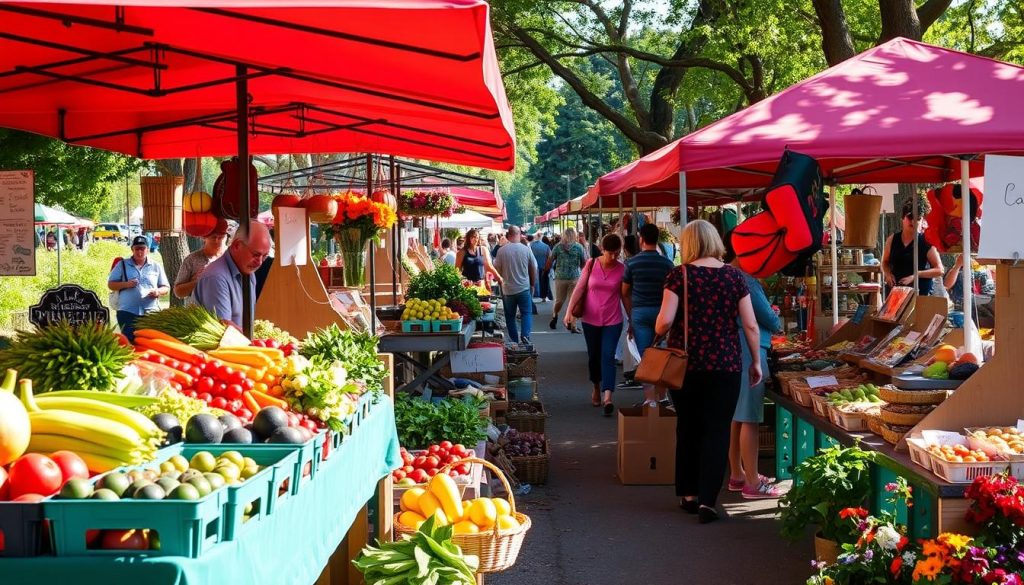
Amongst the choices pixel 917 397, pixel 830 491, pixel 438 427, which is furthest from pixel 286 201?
pixel 917 397

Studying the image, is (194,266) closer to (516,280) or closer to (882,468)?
(882,468)

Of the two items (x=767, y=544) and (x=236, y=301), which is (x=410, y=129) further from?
(x=767, y=544)

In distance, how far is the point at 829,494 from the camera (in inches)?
244

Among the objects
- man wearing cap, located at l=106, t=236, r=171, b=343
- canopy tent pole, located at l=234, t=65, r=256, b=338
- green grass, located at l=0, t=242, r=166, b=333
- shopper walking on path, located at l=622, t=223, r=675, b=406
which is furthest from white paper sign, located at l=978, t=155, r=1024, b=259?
green grass, located at l=0, t=242, r=166, b=333

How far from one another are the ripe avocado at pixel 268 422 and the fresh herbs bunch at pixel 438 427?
147 inches

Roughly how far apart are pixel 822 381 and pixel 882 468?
1708 mm

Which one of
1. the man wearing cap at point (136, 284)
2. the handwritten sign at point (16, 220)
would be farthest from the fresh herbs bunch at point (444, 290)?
the man wearing cap at point (136, 284)

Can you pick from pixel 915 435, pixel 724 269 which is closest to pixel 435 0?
pixel 915 435

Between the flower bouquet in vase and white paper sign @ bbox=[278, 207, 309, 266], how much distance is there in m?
1.01

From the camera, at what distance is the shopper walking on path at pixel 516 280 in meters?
17.0

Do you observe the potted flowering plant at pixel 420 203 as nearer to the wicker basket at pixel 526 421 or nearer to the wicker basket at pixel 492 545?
the wicker basket at pixel 526 421

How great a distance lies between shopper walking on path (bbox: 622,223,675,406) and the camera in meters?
10.9

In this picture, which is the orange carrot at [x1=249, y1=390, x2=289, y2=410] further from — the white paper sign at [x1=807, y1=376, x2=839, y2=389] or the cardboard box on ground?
the cardboard box on ground

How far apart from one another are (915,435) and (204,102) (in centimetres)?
461
